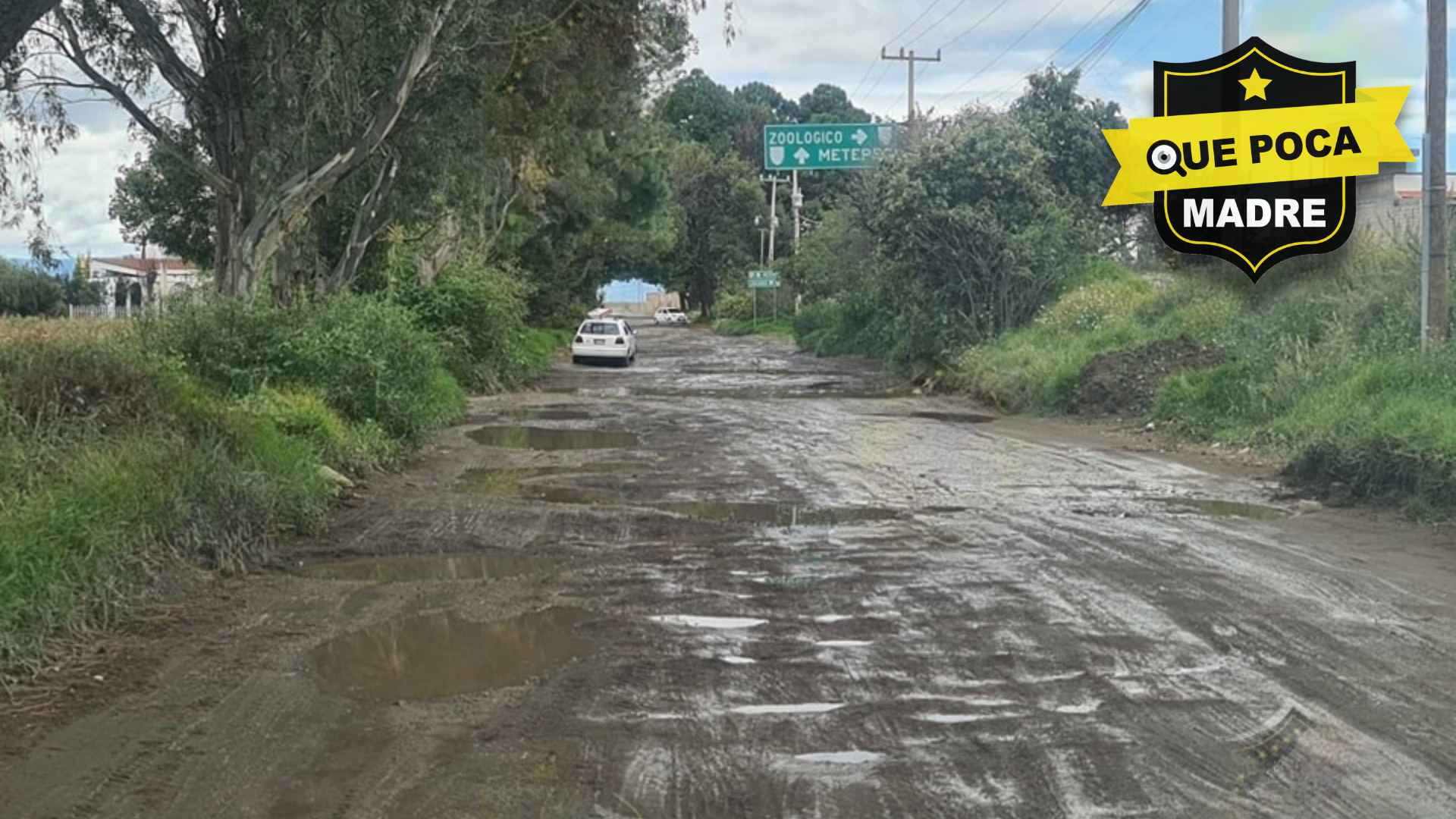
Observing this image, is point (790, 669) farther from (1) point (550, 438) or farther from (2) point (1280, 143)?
(1) point (550, 438)

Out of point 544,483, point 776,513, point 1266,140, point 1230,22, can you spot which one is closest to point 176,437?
point 544,483

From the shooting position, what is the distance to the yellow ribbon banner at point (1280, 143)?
16.8 m

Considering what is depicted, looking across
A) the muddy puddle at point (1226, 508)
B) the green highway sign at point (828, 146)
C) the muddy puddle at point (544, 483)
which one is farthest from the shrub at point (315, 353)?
the green highway sign at point (828, 146)

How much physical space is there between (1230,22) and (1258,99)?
292 cm

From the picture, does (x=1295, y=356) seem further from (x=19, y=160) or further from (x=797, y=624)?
(x=19, y=160)

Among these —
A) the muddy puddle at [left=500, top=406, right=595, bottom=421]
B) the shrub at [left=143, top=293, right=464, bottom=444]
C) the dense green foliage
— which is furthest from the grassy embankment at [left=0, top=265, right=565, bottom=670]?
the dense green foliage

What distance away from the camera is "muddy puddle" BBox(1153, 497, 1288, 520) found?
12.5 m

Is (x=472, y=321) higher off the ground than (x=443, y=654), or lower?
higher

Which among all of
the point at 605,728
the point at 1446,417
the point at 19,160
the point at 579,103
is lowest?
the point at 605,728

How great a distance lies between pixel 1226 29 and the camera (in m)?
19.1

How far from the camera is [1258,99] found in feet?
54.9

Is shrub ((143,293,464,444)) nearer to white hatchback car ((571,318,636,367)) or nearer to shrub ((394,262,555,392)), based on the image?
shrub ((394,262,555,392))

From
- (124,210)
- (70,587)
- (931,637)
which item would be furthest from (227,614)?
(124,210)

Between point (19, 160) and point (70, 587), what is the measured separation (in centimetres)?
1021
